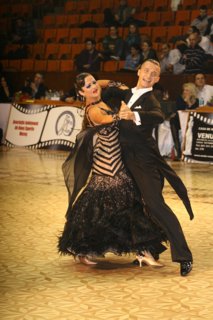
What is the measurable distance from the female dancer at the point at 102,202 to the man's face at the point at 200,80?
822 cm

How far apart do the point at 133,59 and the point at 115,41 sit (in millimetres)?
1430

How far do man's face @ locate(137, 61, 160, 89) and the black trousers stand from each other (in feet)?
1.74

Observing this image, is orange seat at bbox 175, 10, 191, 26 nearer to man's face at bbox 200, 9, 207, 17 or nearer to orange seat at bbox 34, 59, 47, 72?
man's face at bbox 200, 9, 207, 17

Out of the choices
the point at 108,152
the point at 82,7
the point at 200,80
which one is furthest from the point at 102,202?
the point at 82,7

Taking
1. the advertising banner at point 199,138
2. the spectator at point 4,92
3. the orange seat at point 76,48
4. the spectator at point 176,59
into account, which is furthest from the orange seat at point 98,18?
the advertising banner at point 199,138

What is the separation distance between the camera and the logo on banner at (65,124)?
14492 millimetres

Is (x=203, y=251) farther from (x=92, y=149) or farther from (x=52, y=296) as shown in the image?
(x=52, y=296)

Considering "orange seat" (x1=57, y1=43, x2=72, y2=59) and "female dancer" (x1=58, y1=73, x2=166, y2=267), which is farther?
"orange seat" (x1=57, y1=43, x2=72, y2=59)

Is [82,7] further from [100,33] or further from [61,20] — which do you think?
[100,33]

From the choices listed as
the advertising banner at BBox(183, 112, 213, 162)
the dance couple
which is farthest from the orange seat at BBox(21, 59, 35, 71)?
the dance couple

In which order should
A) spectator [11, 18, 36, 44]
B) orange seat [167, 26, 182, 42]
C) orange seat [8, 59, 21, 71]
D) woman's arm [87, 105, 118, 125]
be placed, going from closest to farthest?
woman's arm [87, 105, 118, 125] < orange seat [167, 26, 182, 42] < orange seat [8, 59, 21, 71] < spectator [11, 18, 36, 44]

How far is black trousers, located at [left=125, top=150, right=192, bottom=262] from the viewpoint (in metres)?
5.21

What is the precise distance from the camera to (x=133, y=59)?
51.8 feet

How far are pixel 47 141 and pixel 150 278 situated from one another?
10.1m
